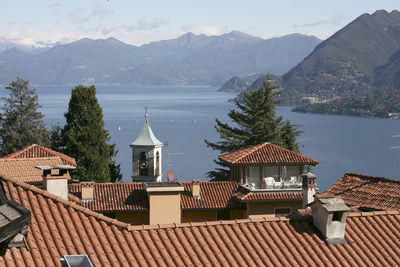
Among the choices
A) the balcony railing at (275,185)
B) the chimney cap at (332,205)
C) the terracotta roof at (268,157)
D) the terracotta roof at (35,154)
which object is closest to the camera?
the chimney cap at (332,205)

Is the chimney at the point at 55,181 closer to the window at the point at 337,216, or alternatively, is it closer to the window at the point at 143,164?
the window at the point at 337,216

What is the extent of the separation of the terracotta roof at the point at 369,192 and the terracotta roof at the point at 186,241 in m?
9.26

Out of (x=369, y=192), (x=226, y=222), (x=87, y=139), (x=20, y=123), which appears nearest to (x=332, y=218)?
(x=226, y=222)

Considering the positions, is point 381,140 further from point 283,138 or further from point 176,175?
point 283,138

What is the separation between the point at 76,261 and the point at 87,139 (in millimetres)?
32486

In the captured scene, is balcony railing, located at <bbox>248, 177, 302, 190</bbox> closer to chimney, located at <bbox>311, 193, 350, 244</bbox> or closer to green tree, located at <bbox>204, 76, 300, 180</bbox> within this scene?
chimney, located at <bbox>311, 193, 350, 244</bbox>

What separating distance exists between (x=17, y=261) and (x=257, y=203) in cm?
1657

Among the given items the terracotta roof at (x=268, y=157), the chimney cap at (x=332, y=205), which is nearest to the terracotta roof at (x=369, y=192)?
the terracotta roof at (x=268, y=157)

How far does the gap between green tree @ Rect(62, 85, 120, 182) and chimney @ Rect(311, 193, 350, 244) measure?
96.1 ft

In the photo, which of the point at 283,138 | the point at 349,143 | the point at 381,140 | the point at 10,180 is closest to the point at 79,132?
the point at 283,138

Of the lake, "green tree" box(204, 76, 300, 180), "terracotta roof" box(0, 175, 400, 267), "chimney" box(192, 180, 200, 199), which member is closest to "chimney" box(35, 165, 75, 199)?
"terracotta roof" box(0, 175, 400, 267)

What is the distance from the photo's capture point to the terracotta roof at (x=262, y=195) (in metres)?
23.6

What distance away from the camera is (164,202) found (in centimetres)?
2203

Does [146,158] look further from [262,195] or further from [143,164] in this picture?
[262,195]
